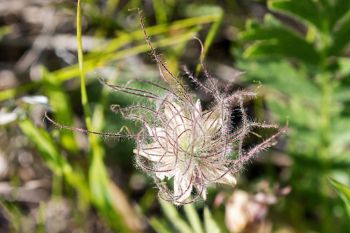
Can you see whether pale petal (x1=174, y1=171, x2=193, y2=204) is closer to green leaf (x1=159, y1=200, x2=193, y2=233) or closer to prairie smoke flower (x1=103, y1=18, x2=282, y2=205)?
prairie smoke flower (x1=103, y1=18, x2=282, y2=205)

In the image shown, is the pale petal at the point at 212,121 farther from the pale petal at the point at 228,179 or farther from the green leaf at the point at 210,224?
the green leaf at the point at 210,224

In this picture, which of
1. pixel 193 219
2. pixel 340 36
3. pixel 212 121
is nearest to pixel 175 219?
pixel 193 219

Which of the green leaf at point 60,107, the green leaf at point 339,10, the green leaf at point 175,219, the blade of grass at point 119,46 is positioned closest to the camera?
the green leaf at point 175,219

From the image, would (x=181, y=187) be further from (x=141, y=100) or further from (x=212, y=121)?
(x=141, y=100)

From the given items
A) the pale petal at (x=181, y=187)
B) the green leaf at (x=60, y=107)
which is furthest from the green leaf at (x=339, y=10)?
the green leaf at (x=60, y=107)

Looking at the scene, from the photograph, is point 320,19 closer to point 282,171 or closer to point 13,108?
point 282,171

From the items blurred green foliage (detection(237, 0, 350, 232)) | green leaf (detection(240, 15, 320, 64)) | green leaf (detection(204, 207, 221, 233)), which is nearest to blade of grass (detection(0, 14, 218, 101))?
blurred green foliage (detection(237, 0, 350, 232))

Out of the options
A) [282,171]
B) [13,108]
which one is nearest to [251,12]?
[282,171]
